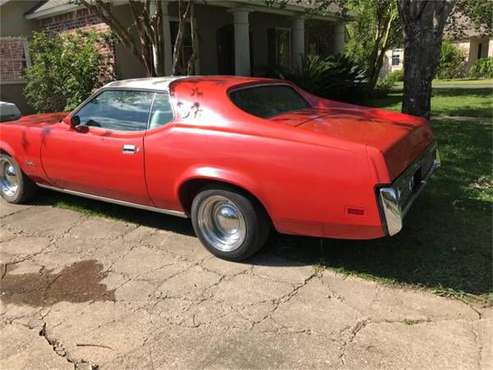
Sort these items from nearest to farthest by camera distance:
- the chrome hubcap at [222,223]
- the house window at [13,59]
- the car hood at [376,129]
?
1. the car hood at [376,129]
2. the chrome hubcap at [222,223]
3. the house window at [13,59]

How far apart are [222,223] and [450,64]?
32.2 m

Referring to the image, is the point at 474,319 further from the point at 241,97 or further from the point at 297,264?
the point at 241,97

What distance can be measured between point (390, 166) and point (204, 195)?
4.91ft

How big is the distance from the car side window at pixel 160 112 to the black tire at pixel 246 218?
0.73 meters

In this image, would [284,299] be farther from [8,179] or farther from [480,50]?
[480,50]

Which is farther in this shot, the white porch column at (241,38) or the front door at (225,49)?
the front door at (225,49)

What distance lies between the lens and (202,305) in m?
3.41

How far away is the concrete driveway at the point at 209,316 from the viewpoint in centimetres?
281

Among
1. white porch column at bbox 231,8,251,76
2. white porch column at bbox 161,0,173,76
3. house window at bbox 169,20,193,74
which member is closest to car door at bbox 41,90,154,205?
white porch column at bbox 161,0,173,76

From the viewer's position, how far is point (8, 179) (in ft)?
19.4

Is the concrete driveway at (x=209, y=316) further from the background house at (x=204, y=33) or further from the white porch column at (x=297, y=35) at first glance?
the white porch column at (x=297, y=35)

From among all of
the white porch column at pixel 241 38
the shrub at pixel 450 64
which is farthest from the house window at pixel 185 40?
the shrub at pixel 450 64

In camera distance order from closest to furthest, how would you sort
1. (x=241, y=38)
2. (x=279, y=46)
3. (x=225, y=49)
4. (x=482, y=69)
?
(x=241, y=38) → (x=225, y=49) → (x=279, y=46) → (x=482, y=69)

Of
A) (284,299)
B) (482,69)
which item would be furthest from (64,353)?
(482,69)
